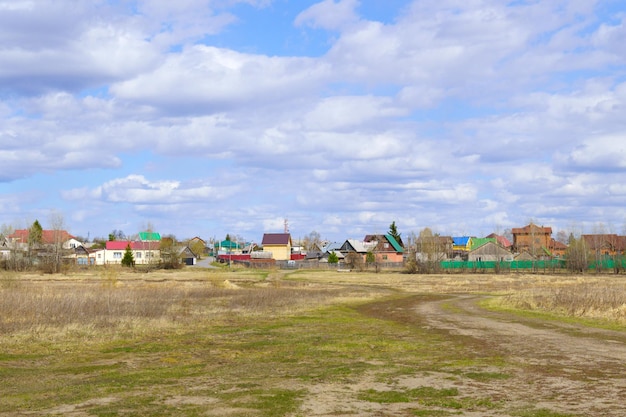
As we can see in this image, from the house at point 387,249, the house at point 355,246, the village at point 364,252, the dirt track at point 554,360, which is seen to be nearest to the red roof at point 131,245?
the village at point 364,252

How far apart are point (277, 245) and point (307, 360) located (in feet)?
463

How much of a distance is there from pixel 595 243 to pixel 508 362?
419ft

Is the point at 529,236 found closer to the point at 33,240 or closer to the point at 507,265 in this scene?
the point at 507,265

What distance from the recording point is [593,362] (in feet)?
57.1

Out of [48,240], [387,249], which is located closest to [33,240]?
[48,240]

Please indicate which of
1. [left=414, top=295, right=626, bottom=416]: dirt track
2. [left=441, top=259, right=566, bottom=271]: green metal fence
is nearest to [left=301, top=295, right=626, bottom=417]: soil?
[left=414, top=295, right=626, bottom=416]: dirt track

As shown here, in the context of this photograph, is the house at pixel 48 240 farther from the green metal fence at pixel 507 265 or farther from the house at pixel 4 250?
the green metal fence at pixel 507 265

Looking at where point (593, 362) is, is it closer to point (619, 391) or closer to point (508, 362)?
point (508, 362)

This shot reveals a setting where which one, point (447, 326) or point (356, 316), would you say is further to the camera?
point (356, 316)

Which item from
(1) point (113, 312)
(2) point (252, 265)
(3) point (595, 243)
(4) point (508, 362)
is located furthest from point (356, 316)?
(3) point (595, 243)

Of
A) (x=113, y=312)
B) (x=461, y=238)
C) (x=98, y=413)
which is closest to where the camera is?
(x=98, y=413)

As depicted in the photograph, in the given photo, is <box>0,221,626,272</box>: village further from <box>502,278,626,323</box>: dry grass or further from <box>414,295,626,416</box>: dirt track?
<box>414,295,626,416</box>: dirt track

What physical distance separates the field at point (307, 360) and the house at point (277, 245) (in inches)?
4835

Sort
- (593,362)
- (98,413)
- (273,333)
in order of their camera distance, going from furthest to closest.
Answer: (273,333)
(593,362)
(98,413)
